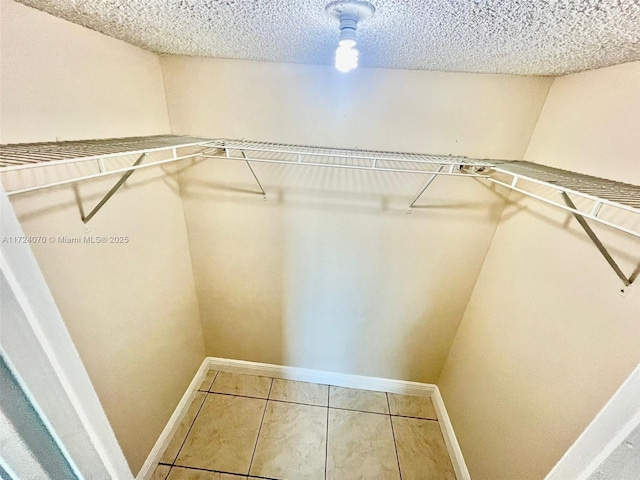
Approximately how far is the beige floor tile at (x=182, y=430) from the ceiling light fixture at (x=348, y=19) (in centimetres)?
205

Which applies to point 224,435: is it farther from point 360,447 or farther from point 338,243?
point 338,243

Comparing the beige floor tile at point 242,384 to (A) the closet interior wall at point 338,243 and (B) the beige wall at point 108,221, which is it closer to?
(A) the closet interior wall at point 338,243

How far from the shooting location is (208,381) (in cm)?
200

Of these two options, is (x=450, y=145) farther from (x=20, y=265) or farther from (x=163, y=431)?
(x=163, y=431)

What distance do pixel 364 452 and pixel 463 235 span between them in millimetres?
1363

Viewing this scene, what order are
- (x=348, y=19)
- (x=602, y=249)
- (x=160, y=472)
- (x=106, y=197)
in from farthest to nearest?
(x=160, y=472) < (x=106, y=197) < (x=602, y=249) < (x=348, y=19)

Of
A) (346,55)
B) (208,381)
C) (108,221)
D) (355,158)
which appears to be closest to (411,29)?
(346,55)

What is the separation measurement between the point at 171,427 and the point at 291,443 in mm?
700

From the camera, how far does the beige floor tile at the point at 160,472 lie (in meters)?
1.48

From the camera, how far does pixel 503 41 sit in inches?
30.2

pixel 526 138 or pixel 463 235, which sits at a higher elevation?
pixel 526 138

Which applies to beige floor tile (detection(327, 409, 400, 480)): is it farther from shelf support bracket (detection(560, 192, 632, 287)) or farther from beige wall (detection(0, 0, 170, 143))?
beige wall (detection(0, 0, 170, 143))

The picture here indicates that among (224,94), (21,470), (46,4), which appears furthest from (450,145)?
(21,470)

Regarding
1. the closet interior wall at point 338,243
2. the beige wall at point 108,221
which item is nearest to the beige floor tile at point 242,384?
the closet interior wall at point 338,243
